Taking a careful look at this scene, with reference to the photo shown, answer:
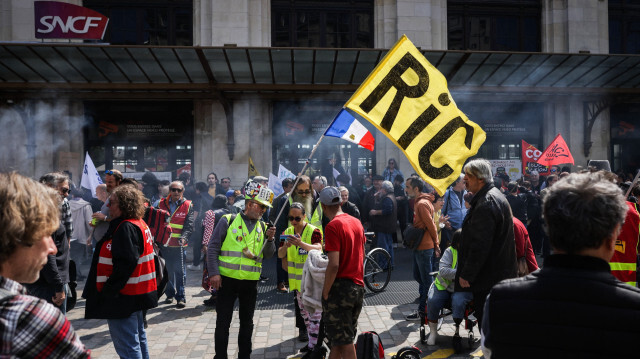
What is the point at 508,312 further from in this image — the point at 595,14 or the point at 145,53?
the point at 595,14

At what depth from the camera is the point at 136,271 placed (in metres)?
3.74

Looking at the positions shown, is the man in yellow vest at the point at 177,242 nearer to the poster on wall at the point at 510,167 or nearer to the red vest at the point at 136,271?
the red vest at the point at 136,271

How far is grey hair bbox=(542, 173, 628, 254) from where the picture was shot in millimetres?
1538

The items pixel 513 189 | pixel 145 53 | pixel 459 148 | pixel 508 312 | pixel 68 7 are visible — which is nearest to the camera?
pixel 508 312

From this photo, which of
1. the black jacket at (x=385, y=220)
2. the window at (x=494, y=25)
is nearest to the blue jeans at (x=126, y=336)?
the black jacket at (x=385, y=220)

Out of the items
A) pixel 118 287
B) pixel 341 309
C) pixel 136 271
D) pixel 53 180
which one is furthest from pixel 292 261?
pixel 53 180

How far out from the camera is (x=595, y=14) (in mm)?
15297

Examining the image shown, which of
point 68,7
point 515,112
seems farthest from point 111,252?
point 515,112

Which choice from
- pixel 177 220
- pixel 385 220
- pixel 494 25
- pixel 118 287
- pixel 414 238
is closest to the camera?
pixel 118 287

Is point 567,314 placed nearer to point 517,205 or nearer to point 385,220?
point 385,220

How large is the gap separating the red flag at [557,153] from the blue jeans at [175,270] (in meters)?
9.94

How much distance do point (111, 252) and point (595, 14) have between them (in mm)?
17438

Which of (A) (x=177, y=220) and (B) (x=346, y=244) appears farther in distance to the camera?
(A) (x=177, y=220)

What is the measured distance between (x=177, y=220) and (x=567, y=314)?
6.29 meters
